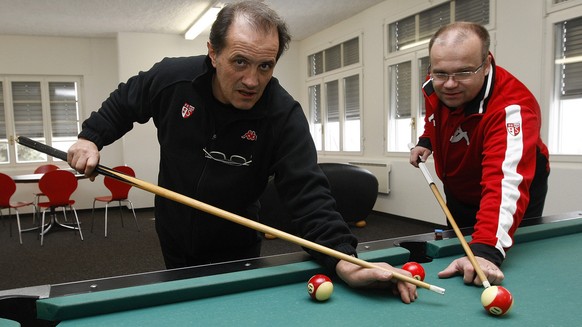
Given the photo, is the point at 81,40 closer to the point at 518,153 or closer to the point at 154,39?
the point at 154,39

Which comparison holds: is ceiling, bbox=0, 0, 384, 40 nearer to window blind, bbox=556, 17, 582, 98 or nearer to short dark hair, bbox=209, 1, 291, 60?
window blind, bbox=556, 17, 582, 98

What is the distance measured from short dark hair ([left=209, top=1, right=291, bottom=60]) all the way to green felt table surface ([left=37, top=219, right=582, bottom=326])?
699 millimetres

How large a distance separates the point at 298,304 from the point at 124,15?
5.51 metres

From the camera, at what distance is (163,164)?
1.59m

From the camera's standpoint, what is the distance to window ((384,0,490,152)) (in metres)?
4.52

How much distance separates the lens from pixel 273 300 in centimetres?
100

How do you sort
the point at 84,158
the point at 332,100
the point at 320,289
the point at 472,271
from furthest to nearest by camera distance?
the point at 332,100, the point at 84,158, the point at 472,271, the point at 320,289

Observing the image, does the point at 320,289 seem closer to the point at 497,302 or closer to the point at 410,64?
the point at 497,302

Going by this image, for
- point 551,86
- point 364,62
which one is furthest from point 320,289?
point 364,62

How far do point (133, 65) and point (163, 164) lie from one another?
533cm

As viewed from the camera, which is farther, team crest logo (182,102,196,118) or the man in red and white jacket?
team crest logo (182,102,196,118)

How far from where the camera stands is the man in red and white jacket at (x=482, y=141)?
1275 millimetres

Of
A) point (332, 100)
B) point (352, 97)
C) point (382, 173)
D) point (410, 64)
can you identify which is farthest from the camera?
point (332, 100)

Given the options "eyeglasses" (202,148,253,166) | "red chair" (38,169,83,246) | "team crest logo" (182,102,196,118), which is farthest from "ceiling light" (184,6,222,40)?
"eyeglasses" (202,148,253,166)
